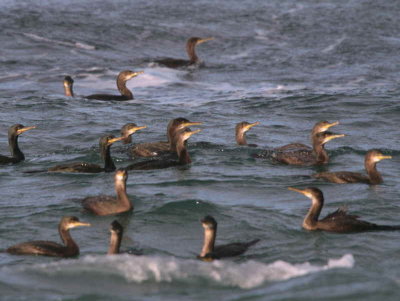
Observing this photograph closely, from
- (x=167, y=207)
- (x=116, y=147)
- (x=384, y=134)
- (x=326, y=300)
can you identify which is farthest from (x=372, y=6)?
(x=326, y=300)

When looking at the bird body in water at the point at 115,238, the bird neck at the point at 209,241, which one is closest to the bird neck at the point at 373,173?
the bird neck at the point at 209,241

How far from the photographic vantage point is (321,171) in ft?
47.6

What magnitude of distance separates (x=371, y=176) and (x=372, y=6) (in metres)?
17.9

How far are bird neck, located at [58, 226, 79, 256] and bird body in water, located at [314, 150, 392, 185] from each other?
4.31 meters

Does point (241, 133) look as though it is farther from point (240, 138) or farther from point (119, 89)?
point (119, 89)

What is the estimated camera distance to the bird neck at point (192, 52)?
81.7 feet

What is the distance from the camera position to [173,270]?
10.2 m

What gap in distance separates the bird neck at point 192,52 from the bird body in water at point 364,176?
11446 millimetres

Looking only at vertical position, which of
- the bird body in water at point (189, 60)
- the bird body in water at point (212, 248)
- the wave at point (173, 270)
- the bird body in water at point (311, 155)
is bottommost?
the wave at point (173, 270)

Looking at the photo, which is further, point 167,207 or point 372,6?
point 372,6

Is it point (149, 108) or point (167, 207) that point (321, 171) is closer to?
point (167, 207)

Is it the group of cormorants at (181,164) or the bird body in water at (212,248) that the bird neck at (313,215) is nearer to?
the group of cormorants at (181,164)

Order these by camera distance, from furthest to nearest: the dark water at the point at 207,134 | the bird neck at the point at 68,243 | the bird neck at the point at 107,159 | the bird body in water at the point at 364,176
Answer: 1. the bird neck at the point at 107,159
2. the bird body in water at the point at 364,176
3. the bird neck at the point at 68,243
4. the dark water at the point at 207,134

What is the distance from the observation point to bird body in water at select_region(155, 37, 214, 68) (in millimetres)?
24547
